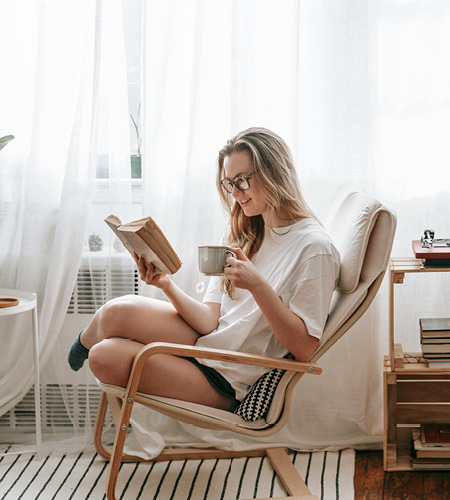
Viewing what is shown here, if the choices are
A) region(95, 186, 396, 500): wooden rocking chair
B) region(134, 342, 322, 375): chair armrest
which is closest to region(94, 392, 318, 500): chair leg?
region(95, 186, 396, 500): wooden rocking chair

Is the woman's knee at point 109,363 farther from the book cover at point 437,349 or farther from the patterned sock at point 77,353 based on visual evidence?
the book cover at point 437,349

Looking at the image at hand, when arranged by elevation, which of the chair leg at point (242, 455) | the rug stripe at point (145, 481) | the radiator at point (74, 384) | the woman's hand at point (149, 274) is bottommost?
the rug stripe at point (145, 481)

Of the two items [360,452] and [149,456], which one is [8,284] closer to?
[149,456]

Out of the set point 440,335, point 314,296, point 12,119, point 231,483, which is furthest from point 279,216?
point 12,119

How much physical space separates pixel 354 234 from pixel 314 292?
21 cm

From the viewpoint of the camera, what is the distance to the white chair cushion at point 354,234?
6.15 feet

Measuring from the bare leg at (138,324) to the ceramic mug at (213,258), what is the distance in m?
0.33

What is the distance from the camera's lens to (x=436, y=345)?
88.0 inches

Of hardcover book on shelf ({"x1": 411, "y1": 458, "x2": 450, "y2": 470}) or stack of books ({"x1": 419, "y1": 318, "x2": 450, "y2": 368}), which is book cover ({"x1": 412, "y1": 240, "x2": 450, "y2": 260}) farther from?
hardcover book on shelf ({"x1": 411, "y1": 458, "x2": 450, "y2": 470})

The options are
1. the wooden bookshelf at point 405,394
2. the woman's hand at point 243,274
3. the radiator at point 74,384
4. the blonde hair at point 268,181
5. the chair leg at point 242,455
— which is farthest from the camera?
the radiator at point 74,384

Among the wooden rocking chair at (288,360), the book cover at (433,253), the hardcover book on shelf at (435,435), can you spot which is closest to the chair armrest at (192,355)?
the wooden rocking chair at (288,360)

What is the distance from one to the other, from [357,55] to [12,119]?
1252 millimetres

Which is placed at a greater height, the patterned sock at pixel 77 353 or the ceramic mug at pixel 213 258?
the ceramic mug at pixel 213 258

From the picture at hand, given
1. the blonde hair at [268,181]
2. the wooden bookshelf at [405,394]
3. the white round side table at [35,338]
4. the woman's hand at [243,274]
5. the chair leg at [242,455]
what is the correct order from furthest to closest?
the white round side table at [35,338]
the wooden bookshelf at [405,394]
the chair leg at [242,455]
the blonde hair at [268,181]
the woman's hand at [243,274]
